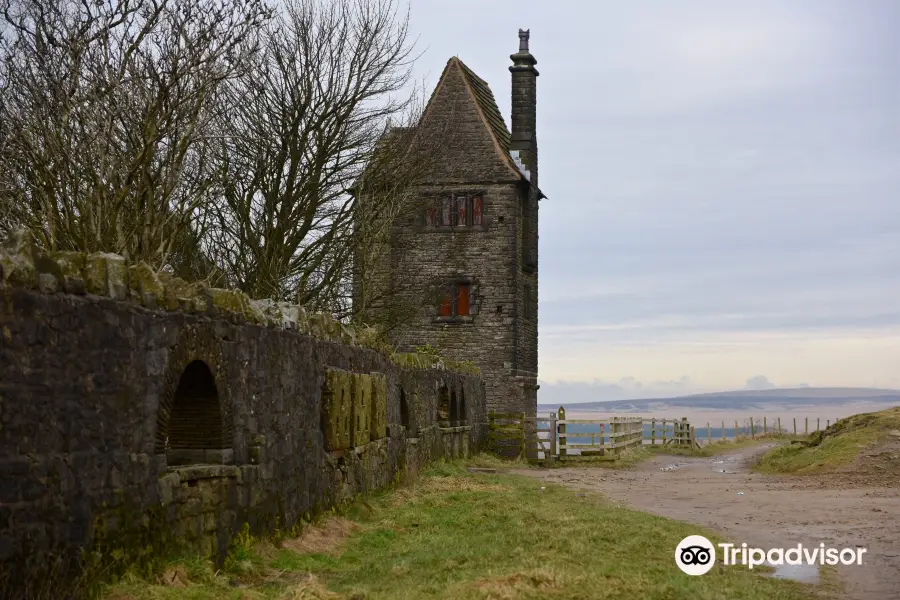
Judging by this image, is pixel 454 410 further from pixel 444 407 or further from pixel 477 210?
pixel 477 210

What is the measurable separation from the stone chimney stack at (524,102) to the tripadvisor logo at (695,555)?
88.7 feet

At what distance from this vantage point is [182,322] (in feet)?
32.6

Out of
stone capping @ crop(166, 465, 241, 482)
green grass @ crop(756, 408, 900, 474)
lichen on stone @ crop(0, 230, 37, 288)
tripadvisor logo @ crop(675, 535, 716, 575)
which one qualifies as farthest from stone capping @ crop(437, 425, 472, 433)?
lichen on stone @ crop(0, 230, 37, 288)

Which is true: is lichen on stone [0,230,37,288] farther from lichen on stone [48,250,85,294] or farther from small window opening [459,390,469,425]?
small window opening [459,390,469,425]

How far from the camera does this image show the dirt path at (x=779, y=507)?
11.4 m

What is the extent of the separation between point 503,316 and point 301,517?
2338 cm

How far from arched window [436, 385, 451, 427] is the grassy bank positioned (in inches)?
404

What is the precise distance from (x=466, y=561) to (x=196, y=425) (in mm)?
2963

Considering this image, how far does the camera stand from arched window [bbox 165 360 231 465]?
10.9 meters

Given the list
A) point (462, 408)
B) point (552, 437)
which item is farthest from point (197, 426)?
point (552, 437)

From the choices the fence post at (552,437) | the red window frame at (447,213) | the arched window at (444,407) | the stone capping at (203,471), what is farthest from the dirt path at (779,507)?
the red window frame at (447,213)

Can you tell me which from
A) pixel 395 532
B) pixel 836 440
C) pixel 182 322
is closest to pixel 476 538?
pixel 395 532

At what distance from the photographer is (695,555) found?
11039 mm

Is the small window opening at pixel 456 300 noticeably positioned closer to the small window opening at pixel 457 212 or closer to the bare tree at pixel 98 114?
the small window opening at pixel 457 212
